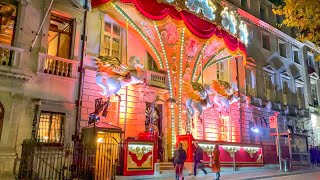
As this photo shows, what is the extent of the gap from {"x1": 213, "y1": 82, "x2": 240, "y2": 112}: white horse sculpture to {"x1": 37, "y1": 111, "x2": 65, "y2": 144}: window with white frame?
11.7 meters

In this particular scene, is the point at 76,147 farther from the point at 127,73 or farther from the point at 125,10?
the point at 125,10

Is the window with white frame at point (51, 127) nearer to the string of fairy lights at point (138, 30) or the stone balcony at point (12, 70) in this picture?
the stone balcony at point (12, 70)

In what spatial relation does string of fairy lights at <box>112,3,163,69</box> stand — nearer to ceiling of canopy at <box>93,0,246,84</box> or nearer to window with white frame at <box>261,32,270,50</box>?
ceiling of canopy at <box>93,0,246,84</box>

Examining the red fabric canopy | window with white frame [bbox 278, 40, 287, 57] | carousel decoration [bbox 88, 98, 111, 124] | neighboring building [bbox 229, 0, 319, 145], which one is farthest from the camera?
window with white frame [bbox 278, 40, 287, 57]

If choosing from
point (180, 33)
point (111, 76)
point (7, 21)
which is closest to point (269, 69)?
point (180, 33)

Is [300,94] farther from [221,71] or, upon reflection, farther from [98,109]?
[98,109]

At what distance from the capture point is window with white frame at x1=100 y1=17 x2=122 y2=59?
17.4m

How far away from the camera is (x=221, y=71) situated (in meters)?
25.2

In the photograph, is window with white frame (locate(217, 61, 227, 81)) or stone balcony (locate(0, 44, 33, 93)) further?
window with white frame (locate(217, 61, 227, 81))

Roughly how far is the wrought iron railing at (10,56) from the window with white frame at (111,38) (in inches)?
206

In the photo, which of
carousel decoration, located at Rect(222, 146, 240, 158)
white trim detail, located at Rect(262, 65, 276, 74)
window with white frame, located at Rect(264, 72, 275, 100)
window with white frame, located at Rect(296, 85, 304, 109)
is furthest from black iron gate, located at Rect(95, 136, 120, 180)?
window with white frame, located at Rect(296, 85, 304, 109)

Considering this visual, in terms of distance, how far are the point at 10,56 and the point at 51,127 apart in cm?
368

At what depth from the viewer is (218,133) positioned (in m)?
23.2

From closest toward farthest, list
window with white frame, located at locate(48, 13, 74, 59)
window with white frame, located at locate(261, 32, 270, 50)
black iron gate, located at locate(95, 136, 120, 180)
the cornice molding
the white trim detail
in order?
1. black iron gate, located at locate(95, 136, 120, 180)
2. window with white frame, located at locate(48, 13, 74, 59)
3. the cornice molding
4. the white trim detail
5. window with white frame, located at locate(261, 32, 270, 50)
